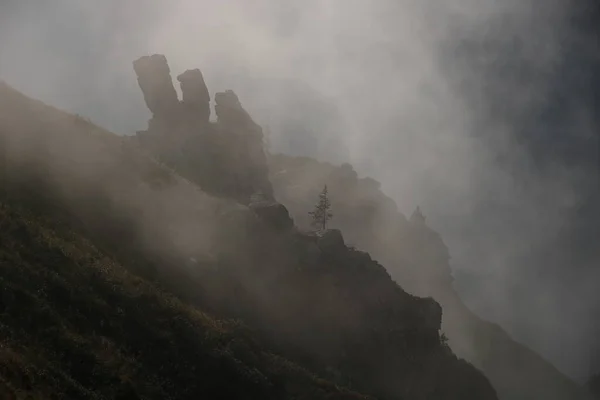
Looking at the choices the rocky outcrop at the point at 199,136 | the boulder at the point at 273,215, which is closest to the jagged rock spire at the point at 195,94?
the rocky outcrop at the point at 199,136

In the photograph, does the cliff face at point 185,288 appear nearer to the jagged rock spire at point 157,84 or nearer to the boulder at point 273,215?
the boulder at point 273,215

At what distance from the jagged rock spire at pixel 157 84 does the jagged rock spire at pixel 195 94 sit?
3027 mm

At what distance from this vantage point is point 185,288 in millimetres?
74500

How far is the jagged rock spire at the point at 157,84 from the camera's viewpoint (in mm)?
135500

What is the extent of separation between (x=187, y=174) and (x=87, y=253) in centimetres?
5825

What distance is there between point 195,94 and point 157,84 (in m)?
10.1

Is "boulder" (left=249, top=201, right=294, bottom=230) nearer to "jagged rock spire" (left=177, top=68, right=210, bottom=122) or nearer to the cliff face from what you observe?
the cliff face

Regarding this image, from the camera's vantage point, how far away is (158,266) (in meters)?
75.7

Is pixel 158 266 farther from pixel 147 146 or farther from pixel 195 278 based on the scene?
pixel 147 146

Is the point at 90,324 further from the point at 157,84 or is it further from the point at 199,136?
the point at 157,84

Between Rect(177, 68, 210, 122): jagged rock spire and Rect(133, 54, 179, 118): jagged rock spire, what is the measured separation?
303 cm

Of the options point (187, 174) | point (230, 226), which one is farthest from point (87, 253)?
point (187, 174)

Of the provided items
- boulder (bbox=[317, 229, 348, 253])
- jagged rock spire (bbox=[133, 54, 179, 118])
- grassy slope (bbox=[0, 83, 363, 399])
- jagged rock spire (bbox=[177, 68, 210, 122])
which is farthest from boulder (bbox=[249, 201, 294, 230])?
jagged rock spire (bbox=[133, 54, 179, 118])

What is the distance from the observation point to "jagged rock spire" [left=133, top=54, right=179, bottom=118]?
13550cm
